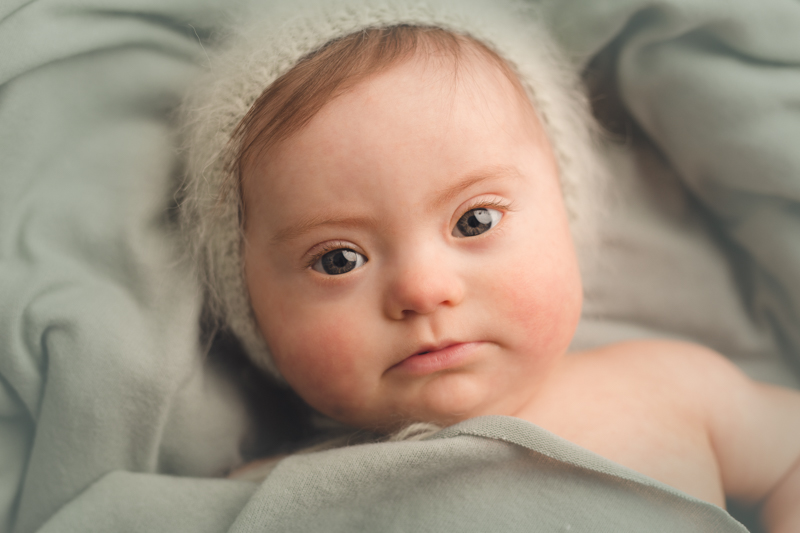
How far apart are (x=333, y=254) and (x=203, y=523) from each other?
54 cm

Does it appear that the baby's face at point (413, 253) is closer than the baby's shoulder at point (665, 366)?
Yes

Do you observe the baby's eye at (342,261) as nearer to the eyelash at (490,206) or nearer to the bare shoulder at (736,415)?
the eyelash at (490,206)

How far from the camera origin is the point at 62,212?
1280 mm

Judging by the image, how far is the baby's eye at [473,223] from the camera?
107cm

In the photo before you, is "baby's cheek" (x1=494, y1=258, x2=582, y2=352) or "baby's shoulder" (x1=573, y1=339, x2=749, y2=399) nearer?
"baby's cheek" (x1=494, y1=258, x2=582, y2=352)

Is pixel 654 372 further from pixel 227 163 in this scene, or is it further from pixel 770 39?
pixel 227 163

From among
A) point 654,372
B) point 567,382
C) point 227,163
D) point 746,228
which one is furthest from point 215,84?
point 746,228

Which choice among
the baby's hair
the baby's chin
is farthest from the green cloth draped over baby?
the baby's hair

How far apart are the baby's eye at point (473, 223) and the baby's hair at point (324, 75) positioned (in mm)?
278

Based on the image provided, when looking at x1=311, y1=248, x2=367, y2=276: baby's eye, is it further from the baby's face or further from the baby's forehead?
the baby's forehead

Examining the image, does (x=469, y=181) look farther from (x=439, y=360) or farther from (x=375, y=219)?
(x=439, y=360)

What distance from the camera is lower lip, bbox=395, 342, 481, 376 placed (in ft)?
3.44

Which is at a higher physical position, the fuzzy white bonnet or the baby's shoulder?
the fuzzy white bonnet

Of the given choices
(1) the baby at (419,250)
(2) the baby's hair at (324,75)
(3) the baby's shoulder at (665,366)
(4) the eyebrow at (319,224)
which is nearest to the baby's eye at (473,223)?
(1) the baby at (419,250)
